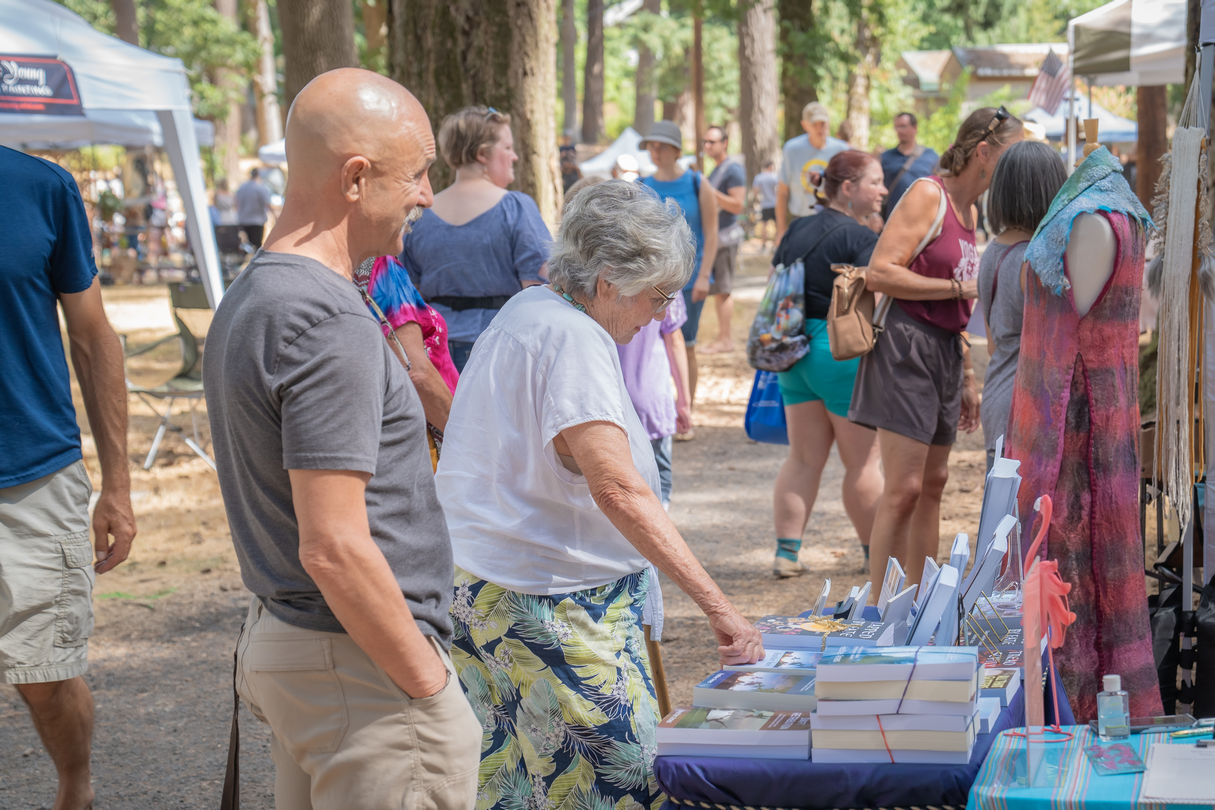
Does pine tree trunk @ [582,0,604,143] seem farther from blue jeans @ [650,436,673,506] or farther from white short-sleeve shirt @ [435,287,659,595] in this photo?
white short-sleeve shirt @ [435,287,659,595]

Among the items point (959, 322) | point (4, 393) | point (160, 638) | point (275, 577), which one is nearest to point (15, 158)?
point (4, 393)

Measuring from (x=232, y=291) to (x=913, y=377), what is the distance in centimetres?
297

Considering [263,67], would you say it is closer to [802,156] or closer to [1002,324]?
[802,156]

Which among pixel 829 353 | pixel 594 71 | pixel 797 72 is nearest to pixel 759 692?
pixel 829 353

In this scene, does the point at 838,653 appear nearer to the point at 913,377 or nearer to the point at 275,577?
the point at 275,577

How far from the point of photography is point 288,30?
10211 millimetres

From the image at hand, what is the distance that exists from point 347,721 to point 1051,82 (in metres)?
12.3

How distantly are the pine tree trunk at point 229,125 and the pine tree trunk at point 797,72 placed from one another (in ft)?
81.0

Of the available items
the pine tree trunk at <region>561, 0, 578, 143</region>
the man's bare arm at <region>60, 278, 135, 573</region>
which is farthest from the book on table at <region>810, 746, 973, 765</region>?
the pine tree trunk at <region>561, 0, 578, 143</region>

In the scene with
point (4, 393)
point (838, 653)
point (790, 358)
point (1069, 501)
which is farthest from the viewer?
point (790, 358)

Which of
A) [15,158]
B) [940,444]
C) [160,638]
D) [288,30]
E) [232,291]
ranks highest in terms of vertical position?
[288,30]

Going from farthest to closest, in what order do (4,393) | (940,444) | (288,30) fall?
1. (288,30)
2. (940,444)
3. (4,393)

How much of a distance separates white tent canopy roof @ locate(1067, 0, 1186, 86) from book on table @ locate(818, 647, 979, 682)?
8871mm

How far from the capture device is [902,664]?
1.90 m
